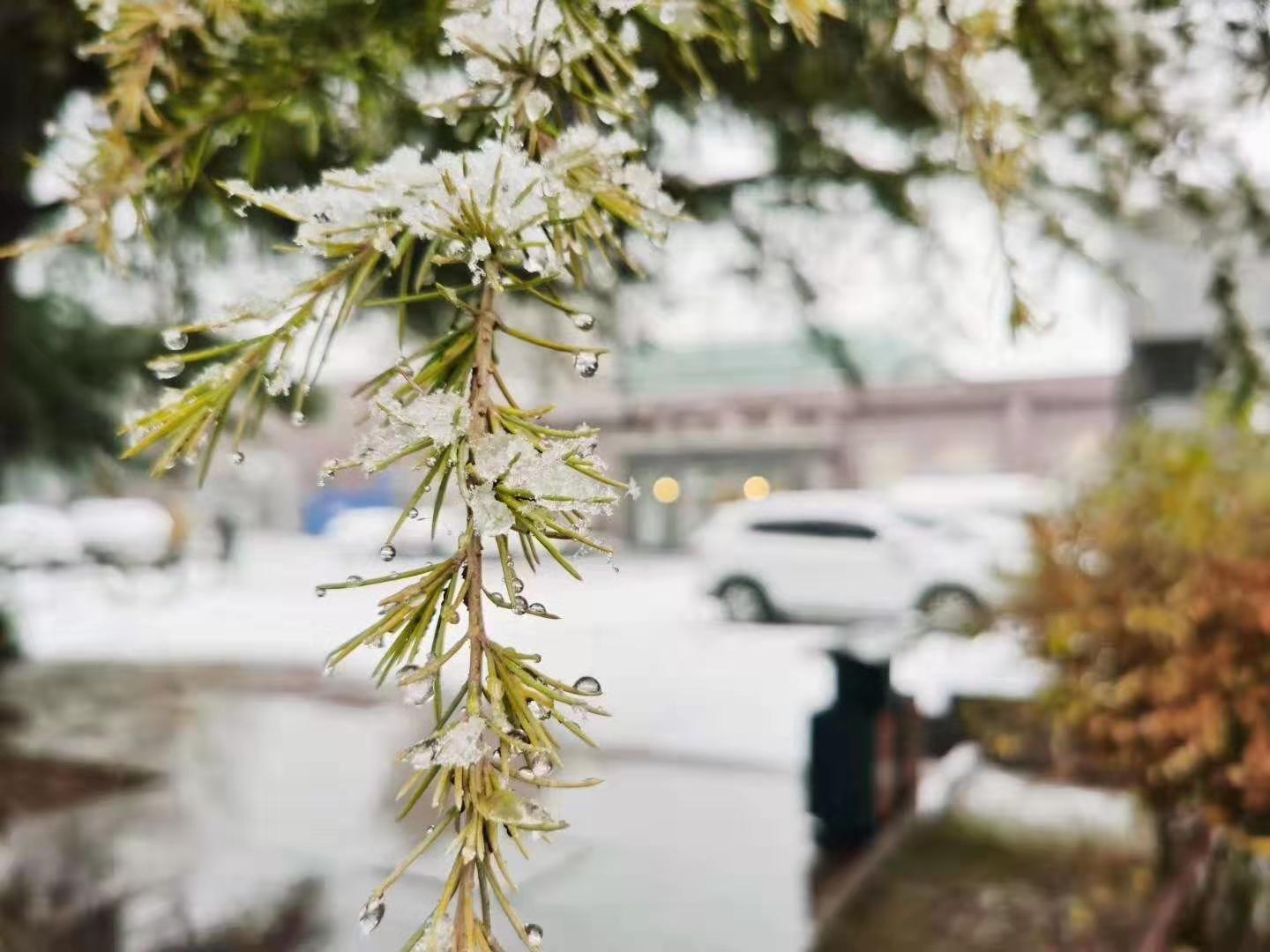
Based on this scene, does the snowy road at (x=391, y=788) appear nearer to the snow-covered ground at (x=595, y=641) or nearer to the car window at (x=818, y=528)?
the snow-covered ground at (x=595, y=641)

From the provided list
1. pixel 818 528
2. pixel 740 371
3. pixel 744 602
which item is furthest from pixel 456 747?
pixel 740 371

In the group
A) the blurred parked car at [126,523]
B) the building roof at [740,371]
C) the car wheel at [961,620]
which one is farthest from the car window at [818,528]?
the blurred parked car at [126,523]

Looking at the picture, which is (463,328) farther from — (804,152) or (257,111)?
(804,152)

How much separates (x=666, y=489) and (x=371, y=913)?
33681 mm

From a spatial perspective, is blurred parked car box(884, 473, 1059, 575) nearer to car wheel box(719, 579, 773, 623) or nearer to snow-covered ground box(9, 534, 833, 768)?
snow-covered ground box(9, 534, 833, 768)

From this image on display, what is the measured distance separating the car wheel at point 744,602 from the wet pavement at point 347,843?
9.89m

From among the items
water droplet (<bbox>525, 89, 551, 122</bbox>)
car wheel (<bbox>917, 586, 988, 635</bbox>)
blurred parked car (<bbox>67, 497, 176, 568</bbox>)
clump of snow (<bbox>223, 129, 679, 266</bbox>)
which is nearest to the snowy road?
clump of snow (<bbox>223, 129, 679, 266</bbox>)

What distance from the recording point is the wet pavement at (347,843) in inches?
193

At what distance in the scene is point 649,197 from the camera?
2.64ft

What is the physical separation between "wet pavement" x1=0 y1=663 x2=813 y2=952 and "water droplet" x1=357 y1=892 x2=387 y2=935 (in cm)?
419

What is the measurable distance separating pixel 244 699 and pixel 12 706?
211 cm

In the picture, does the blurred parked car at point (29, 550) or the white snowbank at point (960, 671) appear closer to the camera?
the white snowbank at point (960, 671)

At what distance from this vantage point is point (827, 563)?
61.5ft

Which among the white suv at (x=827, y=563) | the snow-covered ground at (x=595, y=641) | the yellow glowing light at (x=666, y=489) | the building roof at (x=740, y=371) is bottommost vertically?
the snow-covered ground at (x=595, y=641)
